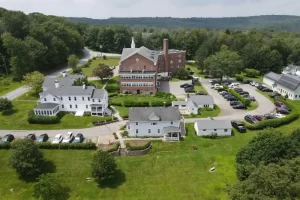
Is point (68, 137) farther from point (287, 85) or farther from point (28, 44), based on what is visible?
point (287, 85)

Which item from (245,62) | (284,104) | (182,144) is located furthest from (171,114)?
(245,62)

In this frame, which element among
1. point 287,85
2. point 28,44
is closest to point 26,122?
point 28,44

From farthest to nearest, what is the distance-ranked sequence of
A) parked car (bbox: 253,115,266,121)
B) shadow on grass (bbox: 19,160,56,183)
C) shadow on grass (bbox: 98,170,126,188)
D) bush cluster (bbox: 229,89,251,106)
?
bush cluster (bbox: 229,89,251,106) → parked car (bbox: 253,115,266,121) → shadow on grass (bbox: 19,160,56,183) → shadow on grass (bbox: 98,170,126,188)

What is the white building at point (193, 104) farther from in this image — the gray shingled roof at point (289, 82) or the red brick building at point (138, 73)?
the gray shingled roof at point (289, 82)

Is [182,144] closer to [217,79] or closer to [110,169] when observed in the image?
[110,169]

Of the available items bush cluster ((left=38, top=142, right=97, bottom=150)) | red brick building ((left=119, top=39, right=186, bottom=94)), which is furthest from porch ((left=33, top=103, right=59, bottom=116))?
red brick building ((left=119, top=39, right=186, bottom=94))

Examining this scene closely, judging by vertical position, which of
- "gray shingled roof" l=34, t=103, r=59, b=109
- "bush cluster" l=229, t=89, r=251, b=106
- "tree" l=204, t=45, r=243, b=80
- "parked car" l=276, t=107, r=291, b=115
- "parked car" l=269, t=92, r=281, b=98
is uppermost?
"tree" l=204, t=45, r=243, b=80

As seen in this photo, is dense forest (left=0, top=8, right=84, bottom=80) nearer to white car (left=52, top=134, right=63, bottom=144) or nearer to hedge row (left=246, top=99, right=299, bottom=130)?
white car (left=52, top=134, right=63, bottom=144)

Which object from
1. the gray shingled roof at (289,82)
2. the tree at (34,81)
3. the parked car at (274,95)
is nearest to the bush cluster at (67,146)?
the tree at (34,81)
